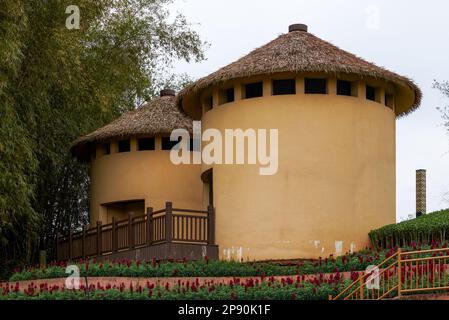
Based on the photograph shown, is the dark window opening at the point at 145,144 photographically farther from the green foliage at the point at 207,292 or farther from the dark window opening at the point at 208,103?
the green foliage at the point at 207,292

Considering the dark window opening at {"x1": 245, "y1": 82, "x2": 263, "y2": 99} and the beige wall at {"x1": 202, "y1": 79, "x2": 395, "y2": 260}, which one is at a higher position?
the dark window opening at {"x1": 245, "y1": 82, "x2": 263, "y2": 99}

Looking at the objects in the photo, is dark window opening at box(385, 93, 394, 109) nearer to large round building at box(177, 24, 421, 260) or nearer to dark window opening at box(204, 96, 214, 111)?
large round building at box(177, 24, 421, 260)

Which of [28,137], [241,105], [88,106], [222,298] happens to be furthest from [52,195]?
[222,298]

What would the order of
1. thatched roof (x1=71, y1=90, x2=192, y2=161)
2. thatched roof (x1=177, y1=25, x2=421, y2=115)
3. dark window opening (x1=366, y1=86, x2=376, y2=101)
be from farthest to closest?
thatched roof (x1=71, y1=90, x2=192, y2=161) < dark window opening (x1=366, y1=86, x2=376, y2=101) < thatched roof (x1=177, y1=25, x2=421, y2=115)

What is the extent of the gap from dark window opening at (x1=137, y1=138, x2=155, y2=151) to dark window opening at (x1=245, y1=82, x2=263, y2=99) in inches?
257

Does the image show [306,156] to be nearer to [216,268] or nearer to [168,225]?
[168,225]

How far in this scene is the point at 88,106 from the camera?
35.3 meters

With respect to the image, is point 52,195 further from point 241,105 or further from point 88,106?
point 241,105

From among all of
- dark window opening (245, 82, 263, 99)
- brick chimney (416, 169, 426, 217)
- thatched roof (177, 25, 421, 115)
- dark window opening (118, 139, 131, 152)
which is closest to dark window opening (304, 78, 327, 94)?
thatched roof (177, 25, 421, 115)

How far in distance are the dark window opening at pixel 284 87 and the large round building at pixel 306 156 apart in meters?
0.03

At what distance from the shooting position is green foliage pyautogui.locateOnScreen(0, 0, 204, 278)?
95.5ft

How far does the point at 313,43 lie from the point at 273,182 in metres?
4.24

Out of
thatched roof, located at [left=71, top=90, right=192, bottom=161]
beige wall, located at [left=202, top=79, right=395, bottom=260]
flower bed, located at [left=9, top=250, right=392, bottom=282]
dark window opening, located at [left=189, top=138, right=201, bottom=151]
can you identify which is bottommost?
flower bed, located at [left=9, top=250, right=392, bottom=282]

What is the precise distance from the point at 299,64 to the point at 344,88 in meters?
1.75
